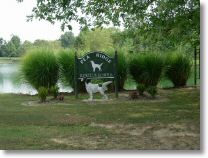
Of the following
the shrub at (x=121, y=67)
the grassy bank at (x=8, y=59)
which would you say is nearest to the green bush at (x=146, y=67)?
the shrub at (x=121, y=67)

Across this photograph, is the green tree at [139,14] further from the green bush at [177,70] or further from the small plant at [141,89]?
the green bush at [177,70]

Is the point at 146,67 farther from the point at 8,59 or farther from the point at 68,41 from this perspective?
the point at 8,59

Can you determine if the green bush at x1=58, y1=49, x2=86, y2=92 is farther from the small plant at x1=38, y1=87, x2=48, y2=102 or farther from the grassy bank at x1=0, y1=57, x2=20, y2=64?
the small plant at x1=38, y1=87, x2=48, y2=102

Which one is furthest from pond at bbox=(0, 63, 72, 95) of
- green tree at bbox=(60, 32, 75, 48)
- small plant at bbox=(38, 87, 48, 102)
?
small plant at bbox=(38, 87, 48, 102)

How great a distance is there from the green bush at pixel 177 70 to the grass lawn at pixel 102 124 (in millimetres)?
3376

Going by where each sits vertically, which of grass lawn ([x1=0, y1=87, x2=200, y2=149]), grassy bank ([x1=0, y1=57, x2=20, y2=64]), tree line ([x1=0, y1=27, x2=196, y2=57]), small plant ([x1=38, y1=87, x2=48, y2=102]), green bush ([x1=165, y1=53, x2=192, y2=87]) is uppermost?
tree line ([x1=0, y1=27, x2=196, y2=57])

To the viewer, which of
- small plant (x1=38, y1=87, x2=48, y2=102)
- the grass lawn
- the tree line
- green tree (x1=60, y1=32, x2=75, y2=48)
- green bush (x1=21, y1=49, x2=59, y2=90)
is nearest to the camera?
the grass lawn

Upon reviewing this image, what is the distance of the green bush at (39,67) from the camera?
11.4 meters

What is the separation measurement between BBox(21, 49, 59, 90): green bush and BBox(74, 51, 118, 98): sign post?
1.74 meters

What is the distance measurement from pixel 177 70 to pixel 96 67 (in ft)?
12.4

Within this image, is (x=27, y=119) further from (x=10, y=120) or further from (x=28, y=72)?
(x=28, y=72)

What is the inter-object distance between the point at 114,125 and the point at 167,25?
7.28 feet

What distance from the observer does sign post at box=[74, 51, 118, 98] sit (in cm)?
983

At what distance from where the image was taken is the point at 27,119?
23.1 feet
